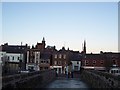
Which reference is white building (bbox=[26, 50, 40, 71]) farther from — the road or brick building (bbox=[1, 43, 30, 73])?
the road

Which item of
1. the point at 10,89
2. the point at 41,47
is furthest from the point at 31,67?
the point at 10,89

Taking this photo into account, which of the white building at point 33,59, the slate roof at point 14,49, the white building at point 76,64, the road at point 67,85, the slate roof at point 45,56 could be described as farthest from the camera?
the white building at point 76,64

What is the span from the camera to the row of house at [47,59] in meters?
70.3

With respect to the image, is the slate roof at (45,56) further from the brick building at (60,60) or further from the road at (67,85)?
the road at (67,85)


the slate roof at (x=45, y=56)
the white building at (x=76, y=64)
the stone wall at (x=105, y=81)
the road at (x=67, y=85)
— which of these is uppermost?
the slate roof at (x=45, y=56)

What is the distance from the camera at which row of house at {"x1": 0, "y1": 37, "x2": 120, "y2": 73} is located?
70312 mm

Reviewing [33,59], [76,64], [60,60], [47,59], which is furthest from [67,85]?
[76,64]

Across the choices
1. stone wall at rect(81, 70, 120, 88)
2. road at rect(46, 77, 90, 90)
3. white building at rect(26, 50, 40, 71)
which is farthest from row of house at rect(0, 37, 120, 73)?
stone wall at rect(81, 70, 120, 88)

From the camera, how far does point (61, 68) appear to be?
7275 cm

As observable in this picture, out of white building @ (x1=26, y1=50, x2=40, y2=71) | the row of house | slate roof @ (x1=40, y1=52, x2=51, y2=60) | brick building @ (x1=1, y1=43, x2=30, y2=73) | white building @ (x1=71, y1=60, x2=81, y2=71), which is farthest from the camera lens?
white building @ (x1=71, y1=60, x2=81, y2=71)

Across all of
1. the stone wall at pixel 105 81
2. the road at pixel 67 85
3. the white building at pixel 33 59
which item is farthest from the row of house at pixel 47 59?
the stone wall at pixel 105 81

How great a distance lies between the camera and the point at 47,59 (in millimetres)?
72188

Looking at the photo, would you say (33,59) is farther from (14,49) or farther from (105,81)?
(105,81)

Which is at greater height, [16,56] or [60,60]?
[16,56]
